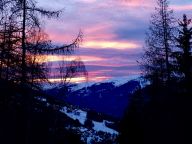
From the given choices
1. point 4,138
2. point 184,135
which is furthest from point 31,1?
point 184,135

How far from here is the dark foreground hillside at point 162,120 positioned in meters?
31.9

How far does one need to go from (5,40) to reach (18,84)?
1.87m

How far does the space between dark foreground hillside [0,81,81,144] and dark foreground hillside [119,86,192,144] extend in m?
5.34

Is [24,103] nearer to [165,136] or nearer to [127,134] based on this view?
[165,136]

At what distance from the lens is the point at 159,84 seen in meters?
38.3

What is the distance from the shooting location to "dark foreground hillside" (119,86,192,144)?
31880mm

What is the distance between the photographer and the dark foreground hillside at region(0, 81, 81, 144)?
20.2m

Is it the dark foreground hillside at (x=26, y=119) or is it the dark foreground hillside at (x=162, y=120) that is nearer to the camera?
the dark foreground hillside at (x=26, y=119)

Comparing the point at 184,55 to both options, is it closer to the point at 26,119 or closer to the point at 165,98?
the point at 165,98

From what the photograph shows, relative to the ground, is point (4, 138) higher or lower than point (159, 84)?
lower

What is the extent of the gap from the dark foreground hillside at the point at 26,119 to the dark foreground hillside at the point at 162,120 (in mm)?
5340

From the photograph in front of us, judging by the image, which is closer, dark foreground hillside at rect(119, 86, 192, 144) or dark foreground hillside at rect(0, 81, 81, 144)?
dark foreground hillside at rect(0, 81, 81, 144)

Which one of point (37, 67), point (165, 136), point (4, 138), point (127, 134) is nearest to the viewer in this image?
point (37, 67)

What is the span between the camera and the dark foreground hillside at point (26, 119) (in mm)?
20188
